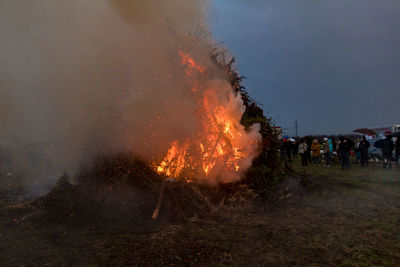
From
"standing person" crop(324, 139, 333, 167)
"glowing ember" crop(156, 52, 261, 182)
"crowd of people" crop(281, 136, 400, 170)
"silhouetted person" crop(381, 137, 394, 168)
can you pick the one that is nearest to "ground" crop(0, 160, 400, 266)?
"glowing ember" crop(156, 52, 261, 182)

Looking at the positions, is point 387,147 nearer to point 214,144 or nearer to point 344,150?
point 344,150

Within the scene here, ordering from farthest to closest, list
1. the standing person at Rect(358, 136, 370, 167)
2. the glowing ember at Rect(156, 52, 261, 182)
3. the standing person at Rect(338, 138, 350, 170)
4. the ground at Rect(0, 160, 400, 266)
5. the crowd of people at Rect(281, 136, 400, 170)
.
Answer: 1. the standing person at Rect(358, 136, 370, 167)
2. the crowd of people at Rect(281, 136, 400, 170)
3. the standing person at Rect(338, 138, 350, 170)
4. the glowing ember at Rect(156, 52, 261, 182)
5. the ground at Rect(0, 160, 400, 266)

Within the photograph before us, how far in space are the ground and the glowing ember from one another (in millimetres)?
1206

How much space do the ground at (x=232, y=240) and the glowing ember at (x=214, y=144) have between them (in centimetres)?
121

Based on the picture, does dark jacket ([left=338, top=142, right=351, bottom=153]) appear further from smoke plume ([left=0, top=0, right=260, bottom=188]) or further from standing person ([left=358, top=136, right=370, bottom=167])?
smoke plume ([left=0, top=0, right=260, bottom=188])

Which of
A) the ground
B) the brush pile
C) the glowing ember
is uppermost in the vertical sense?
the glowing ember

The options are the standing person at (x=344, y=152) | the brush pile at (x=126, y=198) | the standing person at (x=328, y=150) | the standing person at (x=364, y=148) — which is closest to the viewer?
the brush pile at (x=126, y=198)

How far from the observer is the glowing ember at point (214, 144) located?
612cm

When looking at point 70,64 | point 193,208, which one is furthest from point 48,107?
point 193,208

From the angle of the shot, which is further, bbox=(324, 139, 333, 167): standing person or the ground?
bbox=(324, 139, 333, 167): standing person

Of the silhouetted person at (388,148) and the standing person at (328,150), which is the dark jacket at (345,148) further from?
the silhouetted person at (388,148)

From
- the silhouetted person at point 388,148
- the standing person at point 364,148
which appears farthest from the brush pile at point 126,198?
the standing person at point 364,148

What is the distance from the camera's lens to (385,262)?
3.10 metres

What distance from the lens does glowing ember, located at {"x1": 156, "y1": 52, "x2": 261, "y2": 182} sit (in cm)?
612
